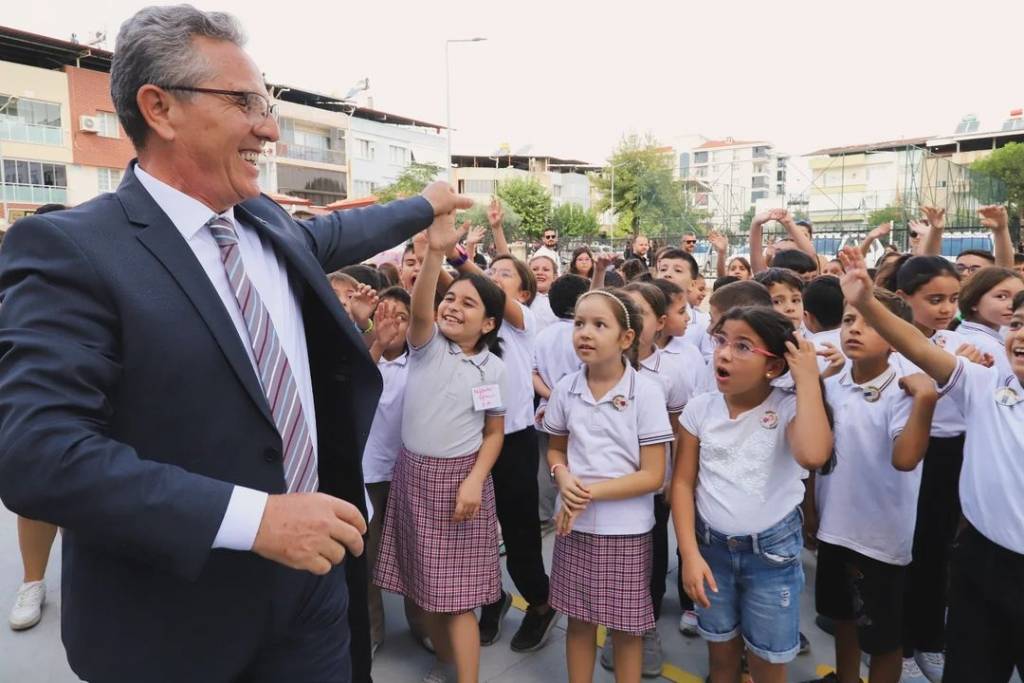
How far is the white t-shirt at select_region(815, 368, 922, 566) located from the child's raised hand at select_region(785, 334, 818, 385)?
0.43 meters

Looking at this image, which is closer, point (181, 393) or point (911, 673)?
point (181, 393)

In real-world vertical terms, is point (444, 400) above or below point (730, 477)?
above

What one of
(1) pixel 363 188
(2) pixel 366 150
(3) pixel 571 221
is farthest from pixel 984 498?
(2) pixel 366 150

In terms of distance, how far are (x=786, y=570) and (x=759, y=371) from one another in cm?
64

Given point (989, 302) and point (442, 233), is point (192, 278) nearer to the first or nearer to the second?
point (442, 233)

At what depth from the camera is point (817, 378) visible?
87.2 inches

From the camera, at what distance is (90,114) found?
89.8 ft

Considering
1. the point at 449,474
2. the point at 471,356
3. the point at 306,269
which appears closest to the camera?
the point at 306,269

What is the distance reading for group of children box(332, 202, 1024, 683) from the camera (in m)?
2.11

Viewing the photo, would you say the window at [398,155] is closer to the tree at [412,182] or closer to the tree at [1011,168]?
the tree at [412,182]

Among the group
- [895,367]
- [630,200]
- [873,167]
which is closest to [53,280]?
[895,367]

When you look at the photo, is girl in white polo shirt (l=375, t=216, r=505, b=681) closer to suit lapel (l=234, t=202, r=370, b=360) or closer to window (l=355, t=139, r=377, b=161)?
suit lapel (l=234, t=202, r=370, b=360)

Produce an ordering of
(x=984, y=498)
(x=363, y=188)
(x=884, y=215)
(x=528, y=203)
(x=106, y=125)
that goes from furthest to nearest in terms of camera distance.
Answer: (x=363, y=188), (x=528, y=203), (x=884, y=215), (x=106, y=125), (x=984, y=498)

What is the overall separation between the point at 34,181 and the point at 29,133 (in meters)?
1.72
